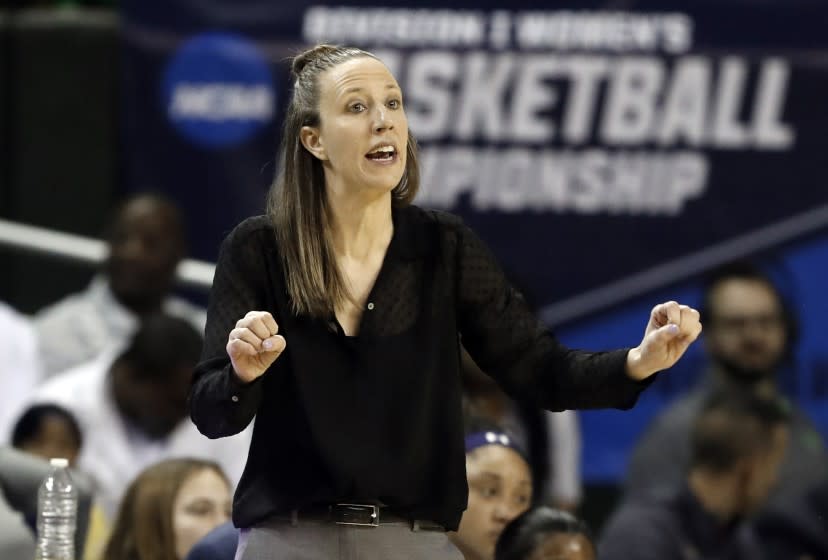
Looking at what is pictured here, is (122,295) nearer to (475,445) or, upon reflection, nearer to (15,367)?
(15,367)

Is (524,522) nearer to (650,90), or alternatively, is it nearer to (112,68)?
(650,90)

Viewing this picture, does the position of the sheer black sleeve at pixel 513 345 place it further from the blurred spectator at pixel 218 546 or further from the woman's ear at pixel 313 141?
the blurred spectator at pixel 218 546

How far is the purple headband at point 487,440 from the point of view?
14.8 feet

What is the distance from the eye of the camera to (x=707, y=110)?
23.0 ft

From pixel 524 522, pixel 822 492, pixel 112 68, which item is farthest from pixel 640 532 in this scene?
pixel 112 68

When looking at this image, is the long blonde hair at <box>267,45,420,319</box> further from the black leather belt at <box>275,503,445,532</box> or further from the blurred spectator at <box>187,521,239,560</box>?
the blurred spectator at <box>187,521,239,560</box>

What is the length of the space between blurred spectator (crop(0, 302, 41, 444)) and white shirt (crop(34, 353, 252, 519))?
547 mm

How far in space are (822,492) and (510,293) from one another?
3408mm

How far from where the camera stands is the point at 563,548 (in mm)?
4406

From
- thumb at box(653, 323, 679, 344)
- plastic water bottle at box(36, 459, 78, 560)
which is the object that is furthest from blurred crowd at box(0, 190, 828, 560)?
thumb at box(653, 323, 679, 344)

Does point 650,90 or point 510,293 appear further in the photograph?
point 650,90

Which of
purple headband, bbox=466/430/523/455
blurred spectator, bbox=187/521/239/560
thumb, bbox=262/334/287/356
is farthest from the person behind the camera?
purple headband, bbox=466/430/523/455

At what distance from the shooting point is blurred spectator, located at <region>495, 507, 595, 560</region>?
4.37m

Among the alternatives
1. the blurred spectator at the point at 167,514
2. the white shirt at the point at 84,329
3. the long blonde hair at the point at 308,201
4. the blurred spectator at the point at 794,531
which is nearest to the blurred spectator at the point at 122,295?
the white shirt at the point at 84,329
